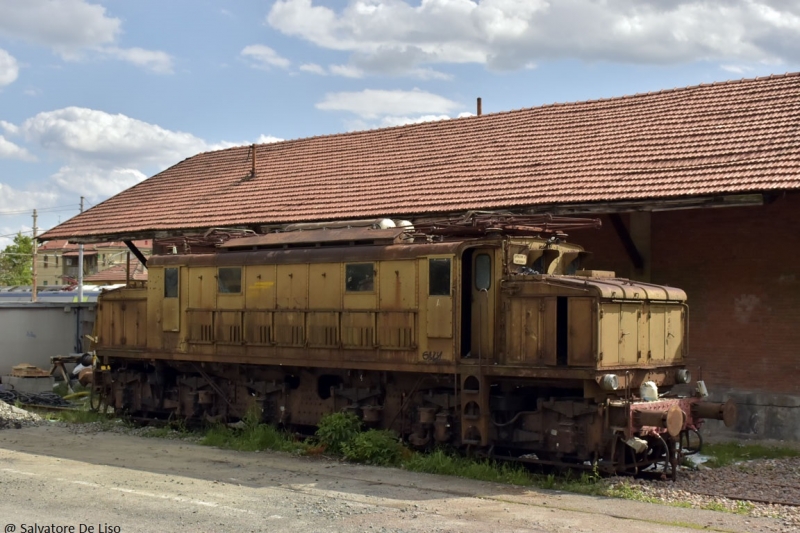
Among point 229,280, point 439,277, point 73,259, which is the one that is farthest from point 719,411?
point 73,259

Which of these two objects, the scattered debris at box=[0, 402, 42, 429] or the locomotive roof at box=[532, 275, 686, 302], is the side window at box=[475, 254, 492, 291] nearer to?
the locomotive roof at box=[532, 275, 686, 302]

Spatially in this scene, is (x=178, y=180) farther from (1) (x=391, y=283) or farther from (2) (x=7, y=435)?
(1) (x=391, y=283)

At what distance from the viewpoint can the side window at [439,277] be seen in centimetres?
1334

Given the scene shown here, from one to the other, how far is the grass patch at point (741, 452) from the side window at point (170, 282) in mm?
9536

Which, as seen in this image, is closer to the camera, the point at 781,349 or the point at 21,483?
the point at 21,483

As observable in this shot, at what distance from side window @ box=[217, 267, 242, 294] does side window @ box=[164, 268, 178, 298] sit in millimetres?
1179

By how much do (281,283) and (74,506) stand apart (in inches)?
238

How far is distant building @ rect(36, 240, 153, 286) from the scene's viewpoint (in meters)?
86.2

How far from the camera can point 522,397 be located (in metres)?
13.2

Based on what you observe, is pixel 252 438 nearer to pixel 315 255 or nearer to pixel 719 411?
pixel 315 255

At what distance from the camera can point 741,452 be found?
49.5 ft

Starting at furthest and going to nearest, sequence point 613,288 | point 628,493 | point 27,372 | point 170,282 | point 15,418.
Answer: point 27,372, point 15,418, point 170,282, point 613,288, point 628,493

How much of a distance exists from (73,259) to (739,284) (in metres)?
100

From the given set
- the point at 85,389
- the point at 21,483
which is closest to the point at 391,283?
the point at 21,483
